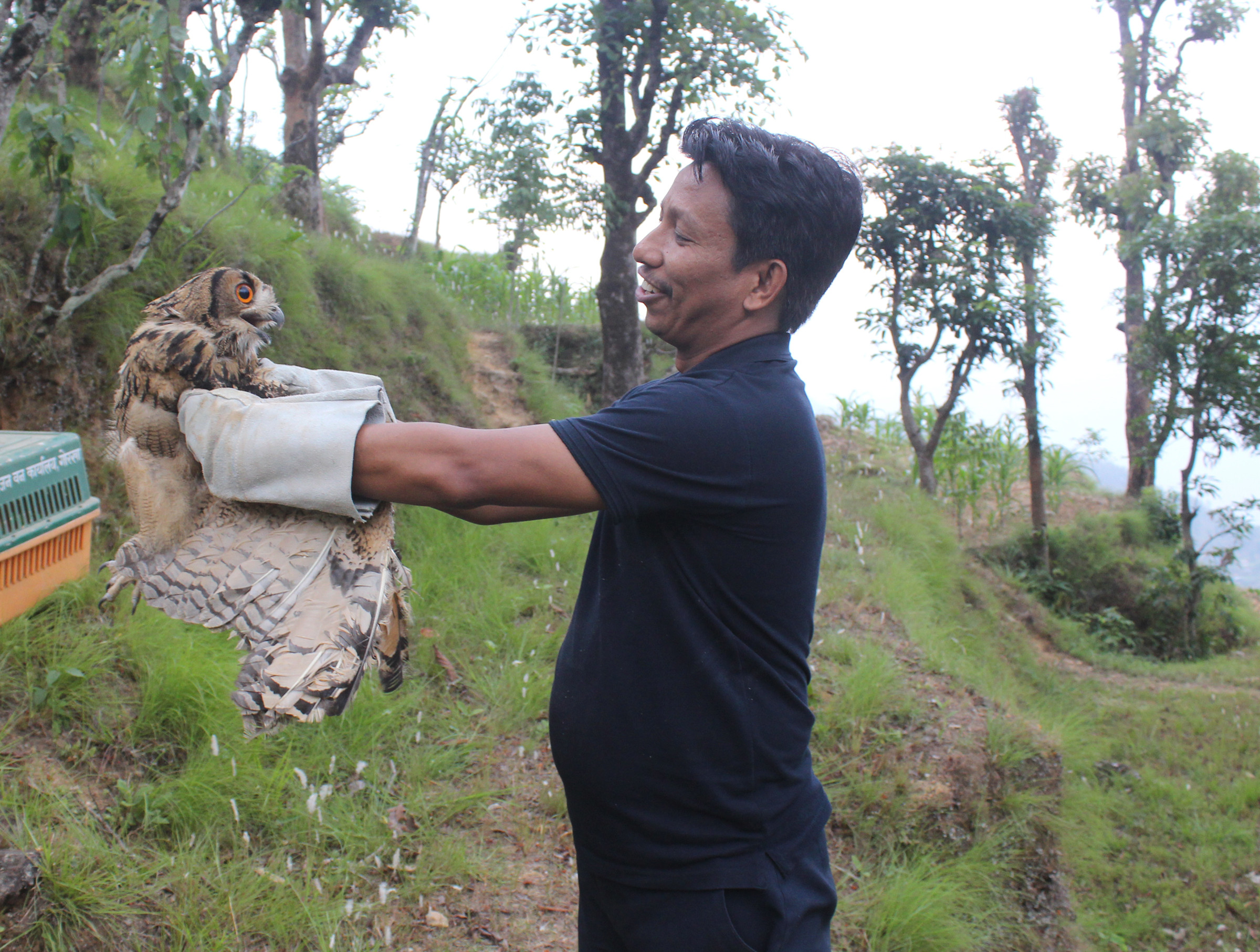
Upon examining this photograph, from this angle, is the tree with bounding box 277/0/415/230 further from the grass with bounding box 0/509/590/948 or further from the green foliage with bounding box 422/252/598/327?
the grass with bounding box 0/509/590/948

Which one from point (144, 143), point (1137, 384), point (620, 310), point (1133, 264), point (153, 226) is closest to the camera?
point (153, 226)

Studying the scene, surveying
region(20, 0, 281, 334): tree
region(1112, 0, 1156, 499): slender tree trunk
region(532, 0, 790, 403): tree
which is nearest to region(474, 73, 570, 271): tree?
region(532, 0, 790, 403): tree

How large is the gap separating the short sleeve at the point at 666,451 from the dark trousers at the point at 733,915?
2.07 feet

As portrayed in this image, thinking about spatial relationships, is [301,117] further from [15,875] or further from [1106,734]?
[1106,734]

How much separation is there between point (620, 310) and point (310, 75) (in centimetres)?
332

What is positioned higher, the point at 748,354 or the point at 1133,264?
the point at 1133,264

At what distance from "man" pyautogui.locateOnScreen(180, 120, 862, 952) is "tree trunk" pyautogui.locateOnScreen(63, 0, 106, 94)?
22.3 ft

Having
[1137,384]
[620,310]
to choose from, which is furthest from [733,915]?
[1137,384]

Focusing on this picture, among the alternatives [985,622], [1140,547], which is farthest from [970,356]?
[1140,547]

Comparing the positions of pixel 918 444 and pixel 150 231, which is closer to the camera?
pixel 150 231

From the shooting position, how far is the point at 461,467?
3.40 ft

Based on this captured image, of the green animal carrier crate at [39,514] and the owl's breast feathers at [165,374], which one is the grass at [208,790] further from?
the owl's breast feathers at [165,374]

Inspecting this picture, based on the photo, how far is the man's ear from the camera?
1.34 metres

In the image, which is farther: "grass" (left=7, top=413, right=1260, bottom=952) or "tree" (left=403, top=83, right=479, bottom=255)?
"tree" (left=403, top=83, right=479, bottom=255)
